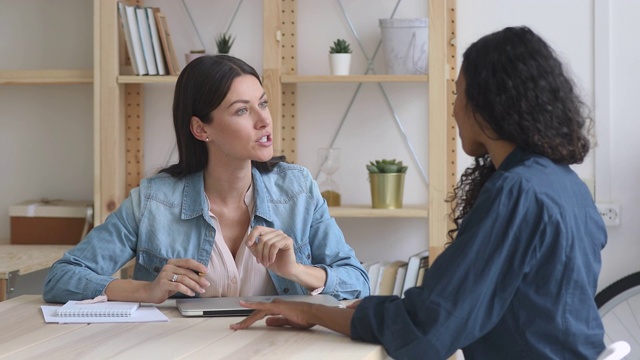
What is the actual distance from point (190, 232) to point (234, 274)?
140mm

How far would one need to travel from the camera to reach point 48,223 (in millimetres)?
3537

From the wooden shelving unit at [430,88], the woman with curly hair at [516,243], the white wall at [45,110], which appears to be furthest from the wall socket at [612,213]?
the white wall at [45,110]

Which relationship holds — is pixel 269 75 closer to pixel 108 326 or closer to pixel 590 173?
pixel 590 173

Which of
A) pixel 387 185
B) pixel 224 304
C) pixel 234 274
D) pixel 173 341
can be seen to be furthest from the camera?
pixel 387 185

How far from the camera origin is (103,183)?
3.44 meters

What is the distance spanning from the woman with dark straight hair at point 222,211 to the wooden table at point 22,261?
2.78 ft

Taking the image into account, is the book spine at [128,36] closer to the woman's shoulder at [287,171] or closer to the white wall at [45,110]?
the white wall at [45,110]

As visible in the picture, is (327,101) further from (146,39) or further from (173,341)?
(173,341)

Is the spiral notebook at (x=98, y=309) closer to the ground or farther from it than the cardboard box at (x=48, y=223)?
closer to the ground

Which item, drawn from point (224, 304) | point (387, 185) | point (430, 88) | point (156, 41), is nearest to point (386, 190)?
point (387, 185)

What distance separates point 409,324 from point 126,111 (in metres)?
2.32

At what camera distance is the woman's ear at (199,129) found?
7.52 feet

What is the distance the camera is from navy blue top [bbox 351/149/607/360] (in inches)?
58.0

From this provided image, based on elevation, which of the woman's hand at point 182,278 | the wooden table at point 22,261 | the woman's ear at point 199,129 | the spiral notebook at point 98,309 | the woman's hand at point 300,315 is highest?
the woman's ear at point 199,129
